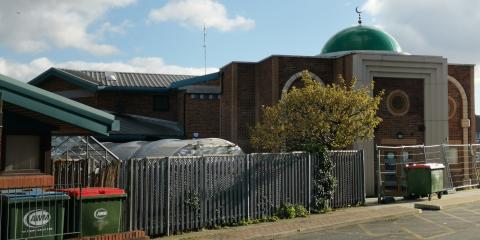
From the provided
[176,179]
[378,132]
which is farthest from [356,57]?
[176,179]

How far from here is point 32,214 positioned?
9.71 metres

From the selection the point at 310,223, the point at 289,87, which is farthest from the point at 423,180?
the point at 289,87

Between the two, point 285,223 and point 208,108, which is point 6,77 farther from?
point 208,108

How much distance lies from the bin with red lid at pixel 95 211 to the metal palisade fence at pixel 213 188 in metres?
1.08

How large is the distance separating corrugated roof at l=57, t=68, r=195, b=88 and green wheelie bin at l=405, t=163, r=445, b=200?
20.7m

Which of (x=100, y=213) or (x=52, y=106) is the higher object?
(x=52, y=106)

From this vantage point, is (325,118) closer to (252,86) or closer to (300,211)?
(300,211)

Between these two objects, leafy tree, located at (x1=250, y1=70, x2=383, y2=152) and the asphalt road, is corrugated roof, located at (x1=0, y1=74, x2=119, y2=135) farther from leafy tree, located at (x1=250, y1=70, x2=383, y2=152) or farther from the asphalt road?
leafy tree, located at (x1=250, y1=70, x2=383, y2=152)

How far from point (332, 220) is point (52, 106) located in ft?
27.2

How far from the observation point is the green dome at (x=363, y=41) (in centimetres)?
2808

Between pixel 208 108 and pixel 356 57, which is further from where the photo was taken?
pixel 208 108

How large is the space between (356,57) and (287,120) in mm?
6843

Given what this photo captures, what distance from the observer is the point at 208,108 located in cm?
3175

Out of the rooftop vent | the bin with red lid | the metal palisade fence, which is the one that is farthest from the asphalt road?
the rooftop vent
